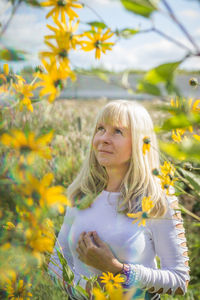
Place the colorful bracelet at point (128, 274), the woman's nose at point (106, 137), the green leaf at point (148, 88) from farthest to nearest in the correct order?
the woman's nose at point (106, 137)
the colorful bracelet at point (128, 274)
the green leaf at point (148, 88)

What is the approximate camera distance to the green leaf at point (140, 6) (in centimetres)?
36

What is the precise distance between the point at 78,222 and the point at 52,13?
37.1 inches

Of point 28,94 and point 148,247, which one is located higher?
point 28,94

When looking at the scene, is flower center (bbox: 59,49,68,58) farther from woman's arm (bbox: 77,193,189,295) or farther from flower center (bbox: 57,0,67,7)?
woman's arm (bbox: 77,193,189,295)

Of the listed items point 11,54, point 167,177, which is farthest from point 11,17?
point 167,177

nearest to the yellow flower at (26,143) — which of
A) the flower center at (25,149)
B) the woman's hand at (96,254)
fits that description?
the flower center at (25,149)

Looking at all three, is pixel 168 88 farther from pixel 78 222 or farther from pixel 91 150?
pixel 91 150

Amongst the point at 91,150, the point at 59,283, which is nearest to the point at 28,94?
the point at 59,283

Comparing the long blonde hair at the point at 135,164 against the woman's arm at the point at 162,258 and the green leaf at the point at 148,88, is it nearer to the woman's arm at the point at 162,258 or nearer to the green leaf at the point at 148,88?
the woman's arm at the point at 162,258

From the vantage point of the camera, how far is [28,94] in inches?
21.8

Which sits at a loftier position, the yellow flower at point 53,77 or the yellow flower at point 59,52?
the yellow flower at point 59,52

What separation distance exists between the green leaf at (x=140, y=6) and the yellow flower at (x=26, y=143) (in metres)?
0.18

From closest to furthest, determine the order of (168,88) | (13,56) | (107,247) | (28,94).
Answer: (168,88)
(13,56)
(28,94)
(107,247)

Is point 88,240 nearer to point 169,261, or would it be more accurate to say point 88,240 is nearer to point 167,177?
point 169,261
